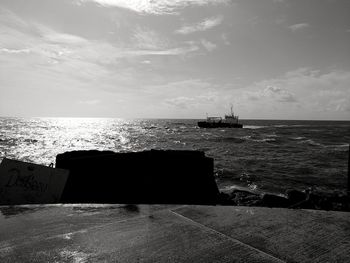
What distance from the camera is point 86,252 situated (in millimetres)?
2496

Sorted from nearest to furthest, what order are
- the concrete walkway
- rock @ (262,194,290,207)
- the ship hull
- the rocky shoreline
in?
the concrete walkway
the rocky shoreline
rock @ (262,194,290,207)
the ship hull

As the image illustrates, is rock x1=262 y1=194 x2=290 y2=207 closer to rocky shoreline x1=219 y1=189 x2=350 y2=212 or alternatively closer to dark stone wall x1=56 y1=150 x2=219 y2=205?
rocky shoreline x1=219 y1=189 x2=350 y2=212

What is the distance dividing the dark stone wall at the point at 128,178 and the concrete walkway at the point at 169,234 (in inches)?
84.4

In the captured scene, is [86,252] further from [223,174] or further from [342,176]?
[342,176]

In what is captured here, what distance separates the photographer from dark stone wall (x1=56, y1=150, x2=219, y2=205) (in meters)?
5.90

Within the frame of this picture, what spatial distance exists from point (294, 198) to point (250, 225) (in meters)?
7.93

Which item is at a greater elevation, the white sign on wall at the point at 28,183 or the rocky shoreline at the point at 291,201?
the white sign on wall at the point at 28,183

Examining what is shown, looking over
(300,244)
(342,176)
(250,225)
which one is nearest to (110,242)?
(250,225)

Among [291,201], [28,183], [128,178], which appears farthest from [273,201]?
[28,183]

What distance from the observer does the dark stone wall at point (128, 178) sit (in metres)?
5.90

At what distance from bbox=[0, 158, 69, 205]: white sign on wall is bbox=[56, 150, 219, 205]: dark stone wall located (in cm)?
146

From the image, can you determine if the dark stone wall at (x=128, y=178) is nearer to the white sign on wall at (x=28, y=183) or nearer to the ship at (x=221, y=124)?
the white sign on wall at (x=28, y=183)

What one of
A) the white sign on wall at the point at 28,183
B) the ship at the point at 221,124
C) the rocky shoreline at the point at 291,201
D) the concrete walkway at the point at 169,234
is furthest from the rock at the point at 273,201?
the ship at the point at 221,124

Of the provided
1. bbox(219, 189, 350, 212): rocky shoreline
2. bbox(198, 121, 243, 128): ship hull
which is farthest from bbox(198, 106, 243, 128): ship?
bbox(219, 189, 350, 212): rocky shoreline
